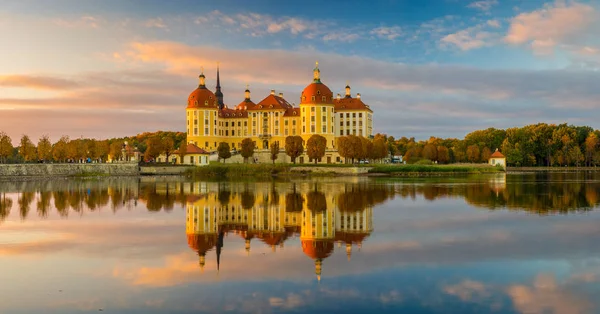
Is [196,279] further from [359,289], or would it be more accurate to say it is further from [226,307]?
[359,289]

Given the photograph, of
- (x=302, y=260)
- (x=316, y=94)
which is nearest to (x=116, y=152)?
Answer: (x=316, y=94)

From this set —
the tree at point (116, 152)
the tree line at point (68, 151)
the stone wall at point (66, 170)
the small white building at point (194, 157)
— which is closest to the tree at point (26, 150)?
the tree line at point (68, 151)

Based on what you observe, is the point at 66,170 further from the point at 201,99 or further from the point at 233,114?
the point at 233,114

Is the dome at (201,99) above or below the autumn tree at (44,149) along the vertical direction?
above

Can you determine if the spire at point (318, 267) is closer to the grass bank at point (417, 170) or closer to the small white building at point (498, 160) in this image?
the grass bank at point (417, 170)

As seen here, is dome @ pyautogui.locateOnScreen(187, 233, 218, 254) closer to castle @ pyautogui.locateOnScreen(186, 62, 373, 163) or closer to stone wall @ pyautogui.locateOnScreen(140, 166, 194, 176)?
stone wall @ pyautogui.locateOnScreen(140, 166, 194, 176)

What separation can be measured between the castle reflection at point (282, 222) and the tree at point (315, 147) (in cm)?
4204

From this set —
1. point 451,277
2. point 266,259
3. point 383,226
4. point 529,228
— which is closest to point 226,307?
point 266,259

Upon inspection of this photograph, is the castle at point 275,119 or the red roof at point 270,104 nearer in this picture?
the castle at point 275,119

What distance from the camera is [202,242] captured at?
51.3 feet

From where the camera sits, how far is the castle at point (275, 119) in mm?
80562

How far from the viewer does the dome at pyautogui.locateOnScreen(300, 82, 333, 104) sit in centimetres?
8038

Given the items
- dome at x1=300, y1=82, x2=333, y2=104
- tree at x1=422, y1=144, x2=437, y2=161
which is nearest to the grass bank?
tree at x1=422, y1=144, x2=437, y2=161

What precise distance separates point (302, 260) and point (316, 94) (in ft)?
226
